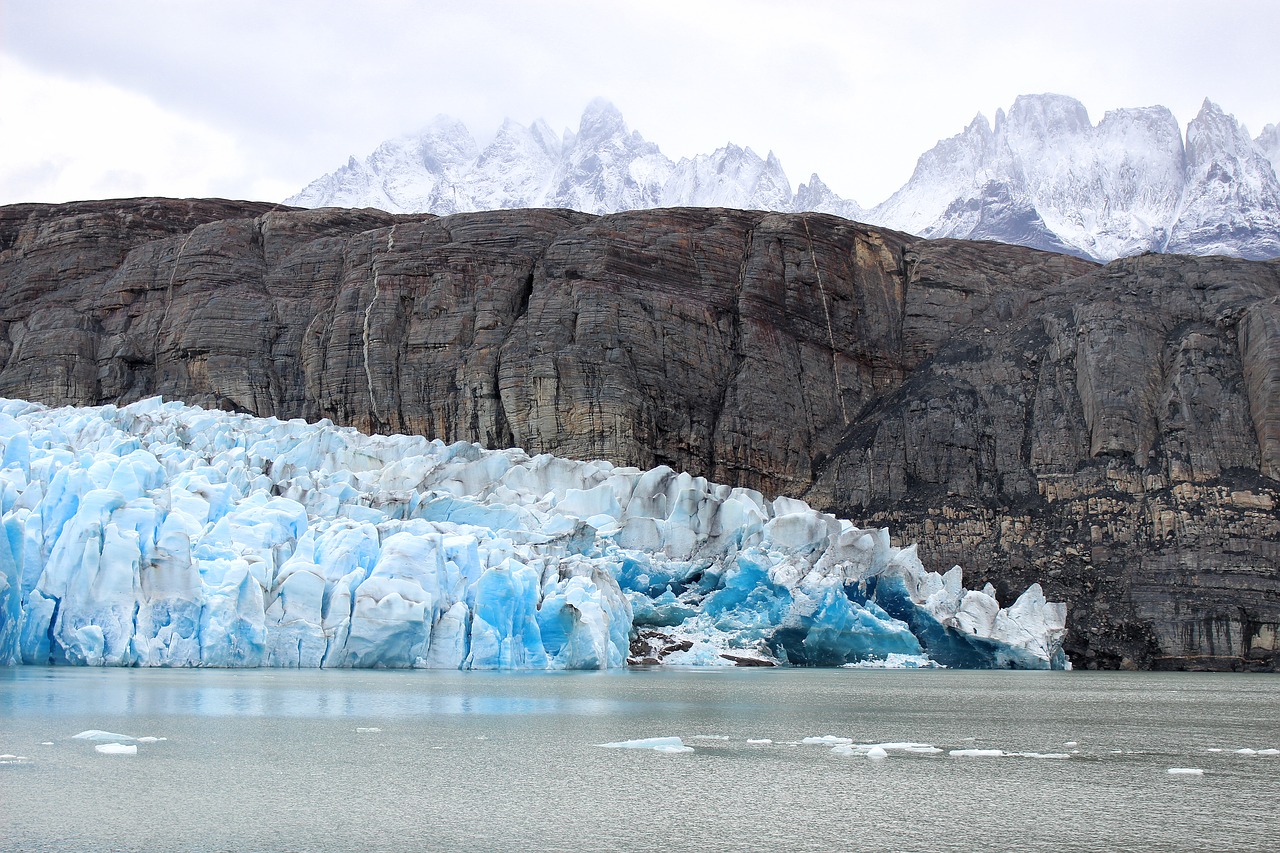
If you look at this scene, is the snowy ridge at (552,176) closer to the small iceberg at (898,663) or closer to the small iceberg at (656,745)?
the small iceberg at (898,663)

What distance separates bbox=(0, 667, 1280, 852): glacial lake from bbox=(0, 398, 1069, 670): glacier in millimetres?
6064

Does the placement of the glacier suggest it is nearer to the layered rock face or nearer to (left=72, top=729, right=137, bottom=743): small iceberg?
the layered rock face

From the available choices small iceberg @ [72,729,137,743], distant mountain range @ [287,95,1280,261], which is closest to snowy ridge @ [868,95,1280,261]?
distant mountain range @ [287,95,1280,261]

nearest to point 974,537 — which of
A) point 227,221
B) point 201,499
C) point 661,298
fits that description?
point 661,298

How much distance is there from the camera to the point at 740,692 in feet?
96.0

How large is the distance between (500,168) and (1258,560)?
115 meters

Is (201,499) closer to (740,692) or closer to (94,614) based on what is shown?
(94,614)

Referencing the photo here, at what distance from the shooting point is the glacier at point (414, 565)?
3294 centimetres

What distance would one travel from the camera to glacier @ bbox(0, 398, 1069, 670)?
108ft

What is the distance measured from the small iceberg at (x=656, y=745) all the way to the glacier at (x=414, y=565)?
17.1 meters

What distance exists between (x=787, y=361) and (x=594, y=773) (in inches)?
2035

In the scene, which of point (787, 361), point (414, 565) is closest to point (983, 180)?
point (787, 361)

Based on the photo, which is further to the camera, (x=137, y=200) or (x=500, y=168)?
(x=500, y=168)

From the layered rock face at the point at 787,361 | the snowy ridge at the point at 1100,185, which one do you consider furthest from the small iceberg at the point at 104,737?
the snowy ridge at the point at 1100,185
